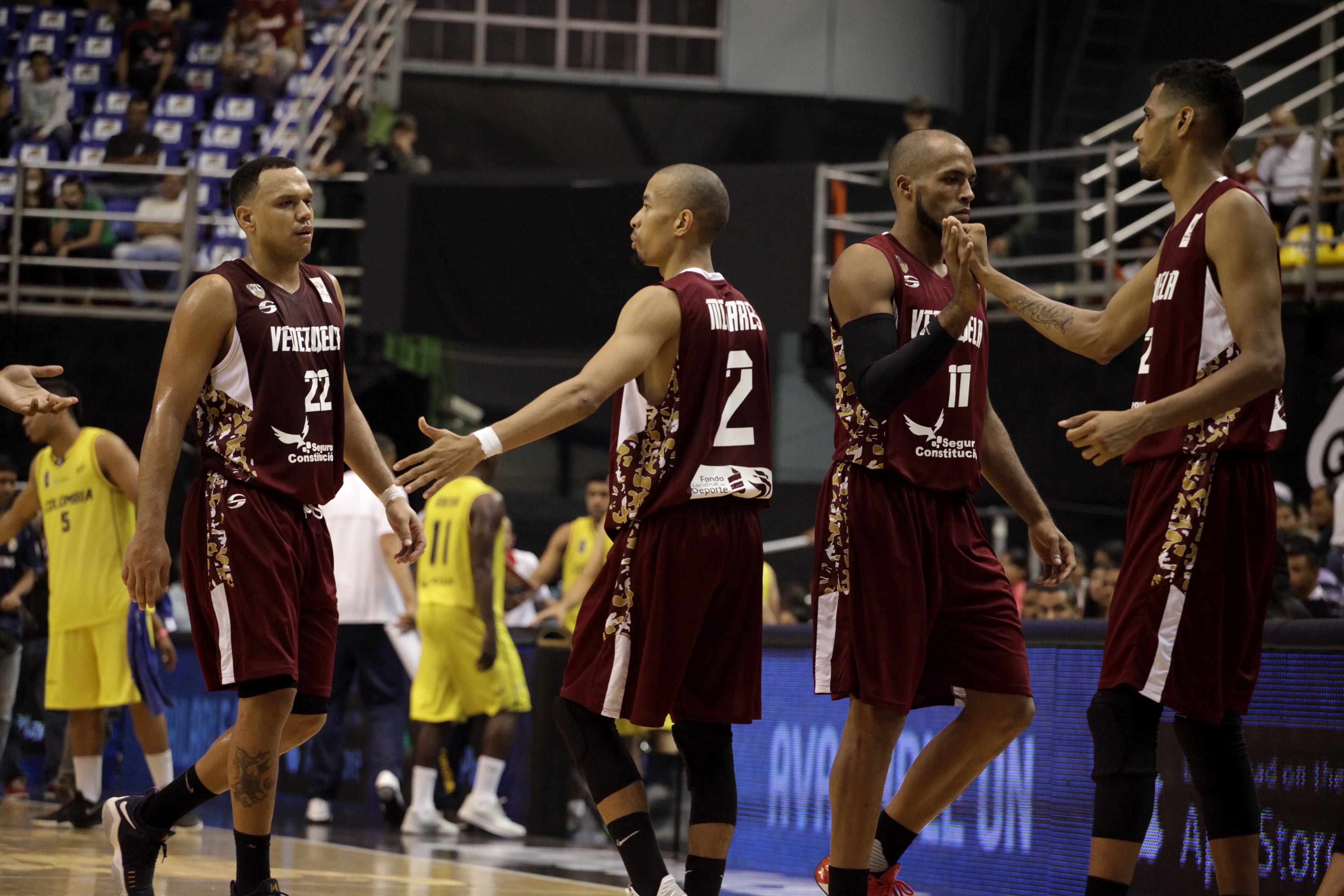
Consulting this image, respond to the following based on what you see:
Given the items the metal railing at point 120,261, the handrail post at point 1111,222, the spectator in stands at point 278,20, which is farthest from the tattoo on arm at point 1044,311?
the spectator in stands at point 278,20

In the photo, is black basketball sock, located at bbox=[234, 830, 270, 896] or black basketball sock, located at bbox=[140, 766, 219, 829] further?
black basketball sock, located at bbox=[140, 766, 219, 829]

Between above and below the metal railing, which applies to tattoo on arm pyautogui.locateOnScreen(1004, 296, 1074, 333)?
below

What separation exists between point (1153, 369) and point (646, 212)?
1519mm

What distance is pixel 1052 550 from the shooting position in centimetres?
468

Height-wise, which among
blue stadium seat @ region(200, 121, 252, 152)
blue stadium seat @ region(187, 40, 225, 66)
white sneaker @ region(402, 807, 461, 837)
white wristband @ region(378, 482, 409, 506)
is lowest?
white sneaker @ region(402, 807, 461, 837)

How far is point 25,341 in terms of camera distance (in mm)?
14977

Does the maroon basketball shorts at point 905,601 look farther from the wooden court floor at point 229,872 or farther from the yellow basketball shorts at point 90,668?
the yellow basketball shorts at point 90,668

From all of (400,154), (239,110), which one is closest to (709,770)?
(400,154)

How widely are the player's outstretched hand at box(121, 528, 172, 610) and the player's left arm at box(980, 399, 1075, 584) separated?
2.39 meters

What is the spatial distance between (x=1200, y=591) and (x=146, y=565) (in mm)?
2880

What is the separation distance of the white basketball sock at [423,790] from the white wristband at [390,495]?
14.0ft

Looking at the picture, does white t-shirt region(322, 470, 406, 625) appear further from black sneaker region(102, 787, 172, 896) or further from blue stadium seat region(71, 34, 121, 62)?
blue stadium seat region(71, 34, 121, 62)

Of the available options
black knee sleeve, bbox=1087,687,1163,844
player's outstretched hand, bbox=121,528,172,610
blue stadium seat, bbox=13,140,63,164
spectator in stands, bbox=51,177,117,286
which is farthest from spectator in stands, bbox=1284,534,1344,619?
blue stadium seat, bbox=13,140,63,164

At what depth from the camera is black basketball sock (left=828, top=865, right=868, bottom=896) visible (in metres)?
4.25
